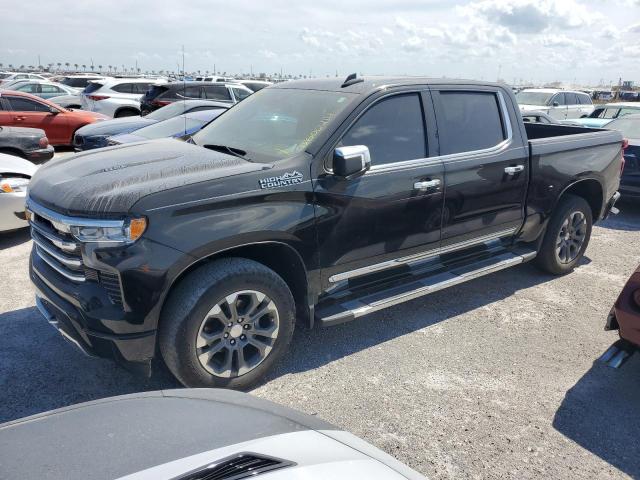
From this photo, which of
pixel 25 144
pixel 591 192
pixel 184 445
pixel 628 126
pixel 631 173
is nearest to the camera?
pixel 184 445

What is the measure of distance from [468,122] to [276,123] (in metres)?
1.65

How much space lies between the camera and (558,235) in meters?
5.06

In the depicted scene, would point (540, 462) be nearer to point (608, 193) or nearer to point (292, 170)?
point (292, 170)

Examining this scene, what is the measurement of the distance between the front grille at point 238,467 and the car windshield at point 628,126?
9071 millimetres

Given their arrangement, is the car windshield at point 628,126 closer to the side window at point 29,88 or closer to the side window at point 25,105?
the side window at point 25,105

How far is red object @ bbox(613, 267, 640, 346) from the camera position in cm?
308

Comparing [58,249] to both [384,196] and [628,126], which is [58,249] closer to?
[384,196]

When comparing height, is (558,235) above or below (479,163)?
below

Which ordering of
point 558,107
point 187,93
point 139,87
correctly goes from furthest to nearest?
point 139,87
point 558,107
point 187,93

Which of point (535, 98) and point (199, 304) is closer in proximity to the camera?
point (199, 304)

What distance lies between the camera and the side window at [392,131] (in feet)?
11.8

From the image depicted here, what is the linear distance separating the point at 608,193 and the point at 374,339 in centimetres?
326

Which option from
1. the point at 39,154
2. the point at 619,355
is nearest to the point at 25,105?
the point at 39,154

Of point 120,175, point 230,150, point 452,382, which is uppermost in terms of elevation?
point 230,150
